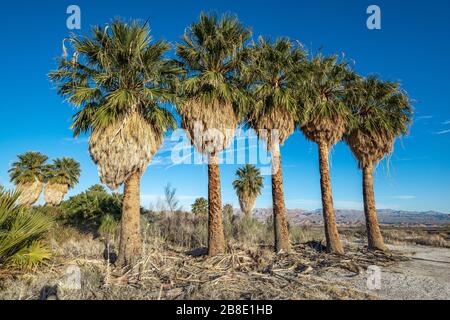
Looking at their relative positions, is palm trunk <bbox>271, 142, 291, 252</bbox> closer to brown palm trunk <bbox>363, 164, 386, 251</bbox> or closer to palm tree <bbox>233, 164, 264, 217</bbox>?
brown palm trunk <bbox>363, 164, 386, 251</bbox>

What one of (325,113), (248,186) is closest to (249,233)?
(325,113)

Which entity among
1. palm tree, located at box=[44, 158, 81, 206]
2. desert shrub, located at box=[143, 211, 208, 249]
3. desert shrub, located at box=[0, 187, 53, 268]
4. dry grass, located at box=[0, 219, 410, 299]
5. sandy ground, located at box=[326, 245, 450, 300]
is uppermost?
palm tree, located at box=[44, 158, 81, 206]

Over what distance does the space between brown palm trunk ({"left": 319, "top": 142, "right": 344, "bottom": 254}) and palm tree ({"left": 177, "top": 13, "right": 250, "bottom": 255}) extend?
5.14 m

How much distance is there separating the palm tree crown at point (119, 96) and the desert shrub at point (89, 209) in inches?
353

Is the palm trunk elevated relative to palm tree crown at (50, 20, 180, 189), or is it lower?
lower

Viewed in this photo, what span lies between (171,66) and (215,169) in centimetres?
451

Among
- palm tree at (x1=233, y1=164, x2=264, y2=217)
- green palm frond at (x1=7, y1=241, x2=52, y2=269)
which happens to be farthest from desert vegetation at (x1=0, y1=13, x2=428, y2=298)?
palm tree at (x1=233, y1=164, x2=264, y2=217)

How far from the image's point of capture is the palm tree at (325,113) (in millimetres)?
13844

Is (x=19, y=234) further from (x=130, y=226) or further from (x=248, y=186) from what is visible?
(x=248, y=186)

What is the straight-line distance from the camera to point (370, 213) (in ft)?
50.5

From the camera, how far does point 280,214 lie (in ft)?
43.0

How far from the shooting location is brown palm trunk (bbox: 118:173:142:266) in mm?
10359
